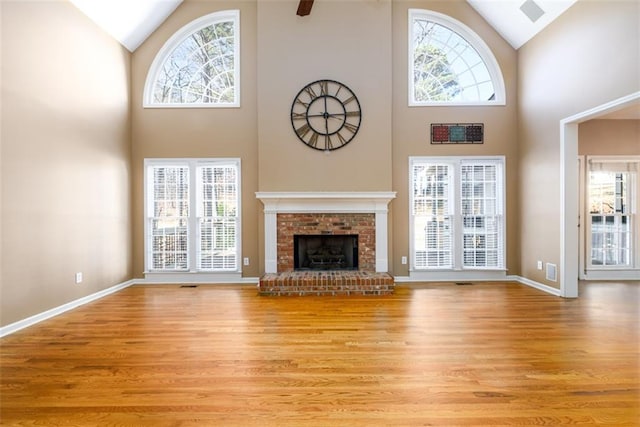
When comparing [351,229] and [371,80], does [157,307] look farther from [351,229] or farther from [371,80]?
[371,80]

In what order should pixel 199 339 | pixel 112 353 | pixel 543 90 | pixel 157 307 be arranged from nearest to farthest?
pixel 112 353, pixel 199 339, pixel 157 307, pixel 543 90

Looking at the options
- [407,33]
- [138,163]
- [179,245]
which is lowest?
[179,245]

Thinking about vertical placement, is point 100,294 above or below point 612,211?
below

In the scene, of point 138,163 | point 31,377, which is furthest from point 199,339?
point 138,163

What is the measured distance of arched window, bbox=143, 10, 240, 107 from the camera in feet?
18.3

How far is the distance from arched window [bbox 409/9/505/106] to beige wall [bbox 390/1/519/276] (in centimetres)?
16

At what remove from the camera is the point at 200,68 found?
562 centimetres

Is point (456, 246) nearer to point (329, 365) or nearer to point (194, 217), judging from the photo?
point (329, 365)

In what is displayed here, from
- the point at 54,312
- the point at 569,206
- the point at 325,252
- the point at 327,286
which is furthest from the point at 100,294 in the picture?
the point at 569,206

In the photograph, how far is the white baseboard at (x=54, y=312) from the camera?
327cm

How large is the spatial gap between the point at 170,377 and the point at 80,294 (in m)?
2.78

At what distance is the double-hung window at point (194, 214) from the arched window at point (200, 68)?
111cm

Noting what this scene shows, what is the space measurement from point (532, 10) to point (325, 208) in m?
4.04

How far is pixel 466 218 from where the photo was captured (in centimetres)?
554
